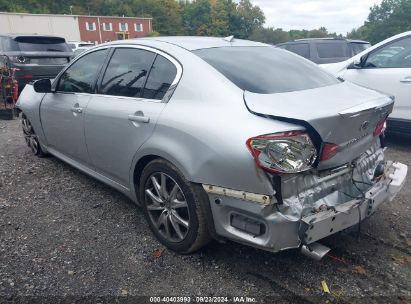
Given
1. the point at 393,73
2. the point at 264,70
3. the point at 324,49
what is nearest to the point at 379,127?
the point at 264,70

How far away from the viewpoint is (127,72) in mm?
3232

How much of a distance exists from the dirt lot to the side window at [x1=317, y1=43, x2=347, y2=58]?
267 inches

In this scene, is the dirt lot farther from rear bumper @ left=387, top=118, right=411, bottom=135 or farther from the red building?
the red building

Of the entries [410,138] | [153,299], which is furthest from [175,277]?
[410,138]

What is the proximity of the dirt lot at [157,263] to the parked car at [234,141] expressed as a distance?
268 mm

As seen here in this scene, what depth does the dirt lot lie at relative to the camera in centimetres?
245

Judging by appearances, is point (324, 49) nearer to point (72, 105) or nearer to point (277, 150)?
point (72, 105)

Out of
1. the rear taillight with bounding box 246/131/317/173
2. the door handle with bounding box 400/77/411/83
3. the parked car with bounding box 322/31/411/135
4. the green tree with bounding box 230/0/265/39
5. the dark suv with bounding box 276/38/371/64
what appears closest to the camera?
the rear taillight with bounding box 246/131/317/173

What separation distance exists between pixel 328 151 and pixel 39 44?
365 inches

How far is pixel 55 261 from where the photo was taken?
9.27 ft

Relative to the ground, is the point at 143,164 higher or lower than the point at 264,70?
lower

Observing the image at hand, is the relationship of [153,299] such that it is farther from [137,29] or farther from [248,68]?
[137,29]

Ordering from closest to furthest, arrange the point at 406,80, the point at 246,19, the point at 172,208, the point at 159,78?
the point at 172,208
the point at 159,78
the point at 406,80
the point at 246,19

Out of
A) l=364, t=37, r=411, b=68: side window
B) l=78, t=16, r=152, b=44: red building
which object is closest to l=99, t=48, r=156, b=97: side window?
l=364, t=37, r=411, b=68: side window
